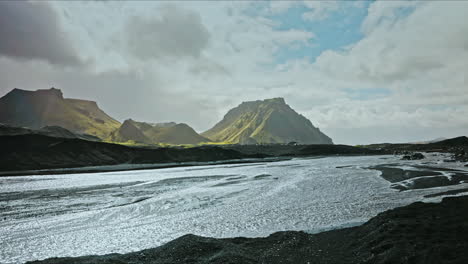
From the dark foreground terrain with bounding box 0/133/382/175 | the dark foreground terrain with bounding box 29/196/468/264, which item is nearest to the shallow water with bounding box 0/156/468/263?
the dark foreground terrain with bounding box 29/196/468/264

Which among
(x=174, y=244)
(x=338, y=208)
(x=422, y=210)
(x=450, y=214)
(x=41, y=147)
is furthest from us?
(x=41, y=147)

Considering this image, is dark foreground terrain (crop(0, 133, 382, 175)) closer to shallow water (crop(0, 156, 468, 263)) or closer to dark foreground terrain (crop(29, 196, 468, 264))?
shallow water (crop(0, 156, 468, 263))

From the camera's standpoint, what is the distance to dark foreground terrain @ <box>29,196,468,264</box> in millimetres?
10078

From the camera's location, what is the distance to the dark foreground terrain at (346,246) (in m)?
10.1

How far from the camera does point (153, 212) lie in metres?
22.5

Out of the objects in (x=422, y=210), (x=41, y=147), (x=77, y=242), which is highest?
(x=41, y=147)

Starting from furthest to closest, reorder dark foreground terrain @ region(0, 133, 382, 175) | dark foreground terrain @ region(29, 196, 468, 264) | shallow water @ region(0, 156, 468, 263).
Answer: dark foreground terrain @ region(0, 133, 382, 175) < shallow water @ region(0, 156, 468, 263) < dark foreground terrain @ region(29, 196, 468, 264)

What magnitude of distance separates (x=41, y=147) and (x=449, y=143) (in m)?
225

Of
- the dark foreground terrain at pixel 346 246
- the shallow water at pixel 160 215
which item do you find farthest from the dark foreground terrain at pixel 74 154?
the dark foreground terrain at pixel 346 246

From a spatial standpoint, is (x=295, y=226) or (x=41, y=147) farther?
(x=41, y=147)

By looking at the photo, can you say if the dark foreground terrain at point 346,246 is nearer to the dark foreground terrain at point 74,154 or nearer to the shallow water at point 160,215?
the shallow water at point 160,215

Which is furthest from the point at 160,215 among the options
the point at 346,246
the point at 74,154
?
the point at 74,154

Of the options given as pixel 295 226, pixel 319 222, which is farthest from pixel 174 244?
pixel 319 222

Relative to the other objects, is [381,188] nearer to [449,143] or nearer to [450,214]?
[450,214]
